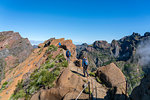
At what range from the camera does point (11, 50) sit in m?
37.7

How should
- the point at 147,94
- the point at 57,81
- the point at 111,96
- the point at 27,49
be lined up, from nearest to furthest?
1. the point at 147,94
2. the point at 111,96
3. the point at 57,81
4. the point at 27,49

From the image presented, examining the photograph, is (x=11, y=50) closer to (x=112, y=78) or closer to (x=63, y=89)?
(x=63, y=89)

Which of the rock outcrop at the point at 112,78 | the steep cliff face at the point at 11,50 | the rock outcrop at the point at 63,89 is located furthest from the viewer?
the steep cliff face at the point at 11,50

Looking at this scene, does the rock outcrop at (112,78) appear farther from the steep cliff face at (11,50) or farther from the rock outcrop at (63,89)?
the steep cliff face at (11,50)

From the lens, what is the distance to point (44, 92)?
12.0 meters

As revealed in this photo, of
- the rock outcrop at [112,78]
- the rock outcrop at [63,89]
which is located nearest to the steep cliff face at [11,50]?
the rock outcrop at [63,89]

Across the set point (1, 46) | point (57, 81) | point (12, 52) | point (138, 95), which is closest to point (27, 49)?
point (12, 52)

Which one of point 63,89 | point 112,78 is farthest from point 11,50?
point 112,78

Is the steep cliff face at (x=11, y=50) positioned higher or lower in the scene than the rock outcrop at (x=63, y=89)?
higher

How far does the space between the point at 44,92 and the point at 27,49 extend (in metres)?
37.8

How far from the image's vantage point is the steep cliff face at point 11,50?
34.2m

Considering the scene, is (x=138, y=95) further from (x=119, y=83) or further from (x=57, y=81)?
(x=57, y=81)

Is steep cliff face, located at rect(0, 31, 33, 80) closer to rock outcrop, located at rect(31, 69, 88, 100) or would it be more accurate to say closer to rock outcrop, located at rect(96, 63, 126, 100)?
rock outcrop, located at rect(31, 69, 88, 100)

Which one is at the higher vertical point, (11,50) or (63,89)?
(11,50)
